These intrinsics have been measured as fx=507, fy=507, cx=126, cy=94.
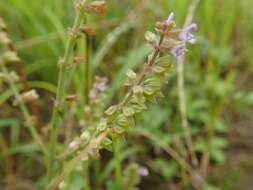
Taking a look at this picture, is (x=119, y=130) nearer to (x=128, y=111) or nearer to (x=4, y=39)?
(x=128, y=111)

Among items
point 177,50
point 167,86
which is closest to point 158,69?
point 177,50

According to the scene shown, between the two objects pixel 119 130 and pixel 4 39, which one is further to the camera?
A: pixel 4 39

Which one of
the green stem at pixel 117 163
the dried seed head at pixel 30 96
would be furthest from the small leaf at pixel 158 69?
the green stem at pixel 117 163

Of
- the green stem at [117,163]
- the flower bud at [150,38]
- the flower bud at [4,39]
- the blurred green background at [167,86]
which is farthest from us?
the blurred green background at [167,86]

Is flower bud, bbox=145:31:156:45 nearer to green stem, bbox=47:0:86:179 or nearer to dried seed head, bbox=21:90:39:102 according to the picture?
green stem, bbox=47:0:86:179

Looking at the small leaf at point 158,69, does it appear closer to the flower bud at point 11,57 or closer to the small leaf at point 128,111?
the small leaf at point 128,111

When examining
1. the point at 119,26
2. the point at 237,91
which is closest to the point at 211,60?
the point at 237,91

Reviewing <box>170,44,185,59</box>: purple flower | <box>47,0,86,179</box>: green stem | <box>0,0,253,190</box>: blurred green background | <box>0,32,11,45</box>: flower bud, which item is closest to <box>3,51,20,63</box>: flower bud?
<box>0,32,11,45</box>: flower bud

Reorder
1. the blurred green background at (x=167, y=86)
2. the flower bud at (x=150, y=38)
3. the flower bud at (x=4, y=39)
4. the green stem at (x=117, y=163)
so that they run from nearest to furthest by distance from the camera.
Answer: the flower bud at (x=150, y=38) → the flower bud at (x=4, y=39) → the green stem at (x=117, y=163) → the blurred green background at (x=167, y=86)

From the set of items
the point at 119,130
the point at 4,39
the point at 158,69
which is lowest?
the point at 119,130
